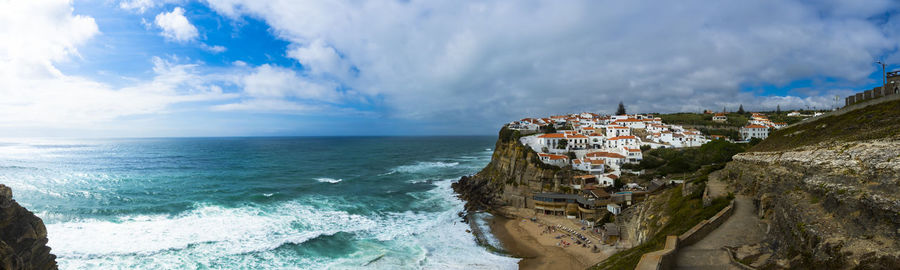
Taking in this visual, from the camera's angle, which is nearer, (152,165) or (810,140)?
(810,140)

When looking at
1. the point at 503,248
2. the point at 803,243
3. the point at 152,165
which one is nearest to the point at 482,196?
the point at 503,248

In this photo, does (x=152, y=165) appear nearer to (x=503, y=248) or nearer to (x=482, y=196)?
(x=482, y=196)

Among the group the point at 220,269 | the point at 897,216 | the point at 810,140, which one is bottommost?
the point at 220,269

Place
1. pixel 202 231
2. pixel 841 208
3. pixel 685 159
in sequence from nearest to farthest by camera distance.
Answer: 1. pixel 841 208
2. pixel 202 231
3. pixel 685 159

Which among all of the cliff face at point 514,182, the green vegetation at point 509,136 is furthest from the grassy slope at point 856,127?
the green vegetation at point 509,136

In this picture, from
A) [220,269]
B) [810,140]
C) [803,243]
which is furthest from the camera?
[220,269]

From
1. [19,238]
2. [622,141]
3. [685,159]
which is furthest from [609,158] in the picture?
[19,238]

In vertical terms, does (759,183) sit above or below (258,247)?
above

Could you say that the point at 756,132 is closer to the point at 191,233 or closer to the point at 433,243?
the point at 433,243
